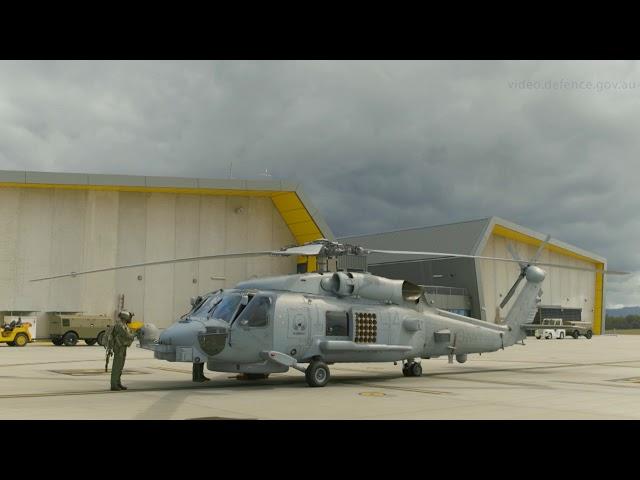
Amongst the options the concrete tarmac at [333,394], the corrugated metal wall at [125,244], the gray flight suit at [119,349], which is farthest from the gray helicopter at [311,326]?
the corrugated metal wall at [125,244]

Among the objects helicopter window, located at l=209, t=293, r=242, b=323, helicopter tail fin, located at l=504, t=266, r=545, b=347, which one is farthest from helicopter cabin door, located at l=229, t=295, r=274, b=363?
helicopter tail fin, located at l=504, t=266, r=545, b=347

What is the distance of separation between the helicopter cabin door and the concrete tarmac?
2.81ft

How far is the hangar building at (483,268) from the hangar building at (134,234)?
19.2 meters

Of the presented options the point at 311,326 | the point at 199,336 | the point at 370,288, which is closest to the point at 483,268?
the point at 370,288

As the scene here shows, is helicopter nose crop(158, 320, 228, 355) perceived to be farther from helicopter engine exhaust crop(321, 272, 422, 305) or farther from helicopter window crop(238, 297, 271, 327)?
helicopter engine exhaust crop(321, 272, 422, 305)

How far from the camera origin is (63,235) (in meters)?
40.3

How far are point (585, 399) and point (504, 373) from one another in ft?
22.2

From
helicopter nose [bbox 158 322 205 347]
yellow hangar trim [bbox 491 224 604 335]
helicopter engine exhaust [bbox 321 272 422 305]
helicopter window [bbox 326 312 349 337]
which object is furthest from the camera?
yellow hangar trim [bbox 491 224 604 335]

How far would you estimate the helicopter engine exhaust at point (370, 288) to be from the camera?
1561 cm

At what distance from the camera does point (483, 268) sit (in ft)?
195

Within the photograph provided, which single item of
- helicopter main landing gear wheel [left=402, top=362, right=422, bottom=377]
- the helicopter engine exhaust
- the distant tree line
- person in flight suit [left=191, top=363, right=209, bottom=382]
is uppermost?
the helicopter engine exhaust

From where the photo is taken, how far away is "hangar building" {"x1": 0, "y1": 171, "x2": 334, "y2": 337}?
39.4 metres
